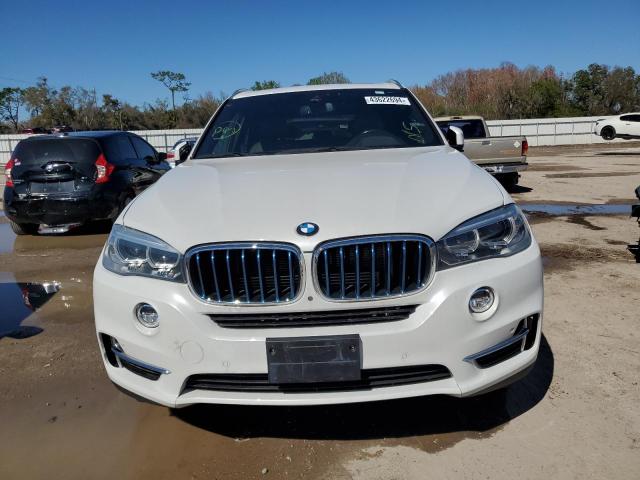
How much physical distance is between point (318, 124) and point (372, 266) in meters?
1.98

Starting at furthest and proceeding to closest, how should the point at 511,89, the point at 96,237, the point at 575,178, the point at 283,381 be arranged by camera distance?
the point at 511,89
the point at 575,178
the point at 96,237
the point at 283,381

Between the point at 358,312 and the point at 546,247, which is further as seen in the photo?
the point at 546,247

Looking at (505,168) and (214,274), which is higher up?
(214,274)

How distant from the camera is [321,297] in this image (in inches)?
84.6

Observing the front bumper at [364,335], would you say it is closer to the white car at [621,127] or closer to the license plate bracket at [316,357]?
the license plate bracket at [316,357]

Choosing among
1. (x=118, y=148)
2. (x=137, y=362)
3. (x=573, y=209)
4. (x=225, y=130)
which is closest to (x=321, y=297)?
(x=137, y=362)

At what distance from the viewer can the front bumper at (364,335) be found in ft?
7.05

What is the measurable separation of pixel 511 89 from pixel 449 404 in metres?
47.9

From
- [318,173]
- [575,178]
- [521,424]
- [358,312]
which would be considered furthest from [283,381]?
[575,178]

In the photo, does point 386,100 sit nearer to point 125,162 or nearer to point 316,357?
point 316,357

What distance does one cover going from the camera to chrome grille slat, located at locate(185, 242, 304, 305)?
217 cm

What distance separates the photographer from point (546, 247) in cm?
640

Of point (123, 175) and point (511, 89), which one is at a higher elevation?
point (511, 89)

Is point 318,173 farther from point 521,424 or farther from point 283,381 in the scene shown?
point 521,424
